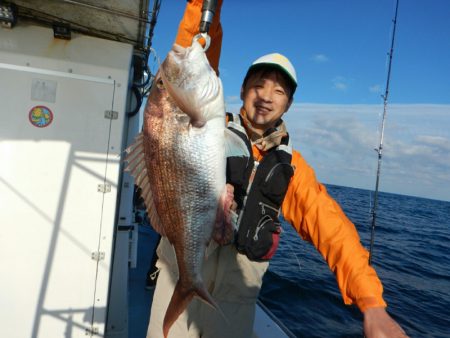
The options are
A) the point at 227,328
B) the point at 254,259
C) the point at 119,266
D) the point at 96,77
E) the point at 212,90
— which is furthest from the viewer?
the point at 119,266

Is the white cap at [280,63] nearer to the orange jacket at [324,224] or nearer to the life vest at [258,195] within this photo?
the orange jacket at [324,224]

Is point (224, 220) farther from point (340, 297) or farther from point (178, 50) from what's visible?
point (340, 297)

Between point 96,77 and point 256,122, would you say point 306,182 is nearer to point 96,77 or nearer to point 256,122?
point 256,122

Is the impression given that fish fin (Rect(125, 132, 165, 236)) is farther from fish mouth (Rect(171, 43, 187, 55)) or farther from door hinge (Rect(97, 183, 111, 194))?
door hinge (Rect(97, 183, 111, 194))

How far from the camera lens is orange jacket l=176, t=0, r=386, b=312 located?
6.12ft

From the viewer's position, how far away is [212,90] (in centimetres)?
177

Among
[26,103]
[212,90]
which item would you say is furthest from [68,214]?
[212,90]

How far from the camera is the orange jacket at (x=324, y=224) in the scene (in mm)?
1865

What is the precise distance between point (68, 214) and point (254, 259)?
2.38 meters

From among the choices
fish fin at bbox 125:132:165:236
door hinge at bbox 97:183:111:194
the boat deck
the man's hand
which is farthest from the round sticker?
the man's hand

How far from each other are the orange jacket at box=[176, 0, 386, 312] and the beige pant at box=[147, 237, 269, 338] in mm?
596

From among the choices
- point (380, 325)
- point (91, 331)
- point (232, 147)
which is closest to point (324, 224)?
point (380, 325)

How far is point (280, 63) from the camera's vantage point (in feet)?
7.72

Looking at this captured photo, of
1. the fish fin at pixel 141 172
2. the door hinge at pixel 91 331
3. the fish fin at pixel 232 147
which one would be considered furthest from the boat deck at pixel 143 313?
the fish fin at pixel 232 147
